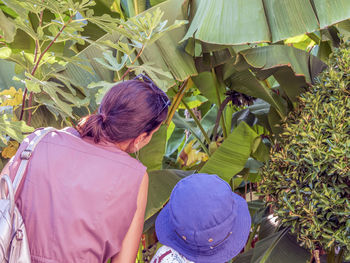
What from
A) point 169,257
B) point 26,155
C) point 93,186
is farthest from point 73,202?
point 169,257

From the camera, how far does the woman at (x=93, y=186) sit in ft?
3.11

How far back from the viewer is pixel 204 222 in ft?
3.33

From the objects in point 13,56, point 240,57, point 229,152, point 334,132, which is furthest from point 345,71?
point 13,56

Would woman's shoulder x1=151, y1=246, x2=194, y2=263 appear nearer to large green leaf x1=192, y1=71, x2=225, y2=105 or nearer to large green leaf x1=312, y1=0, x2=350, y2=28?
large green leaf x1=312, y1=0, x2=350, y2=28

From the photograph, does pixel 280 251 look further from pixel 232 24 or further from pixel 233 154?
pixel 232 24

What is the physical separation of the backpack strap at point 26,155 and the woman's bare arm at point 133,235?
0.96 feet

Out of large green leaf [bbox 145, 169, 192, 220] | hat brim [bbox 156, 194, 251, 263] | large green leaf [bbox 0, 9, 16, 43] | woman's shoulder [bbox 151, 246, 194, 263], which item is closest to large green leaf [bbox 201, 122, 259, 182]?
large green leaf [bbox 145, 169, 192, 220]

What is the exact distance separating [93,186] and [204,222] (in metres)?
0.31

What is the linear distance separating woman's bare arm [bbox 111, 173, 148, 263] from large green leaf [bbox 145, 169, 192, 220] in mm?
759

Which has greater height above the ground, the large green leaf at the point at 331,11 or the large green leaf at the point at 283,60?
the large green leaf at the point at 331,11

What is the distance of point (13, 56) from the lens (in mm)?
1325

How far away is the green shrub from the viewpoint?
143cm

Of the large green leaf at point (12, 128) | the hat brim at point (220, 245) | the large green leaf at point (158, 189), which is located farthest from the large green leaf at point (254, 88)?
the large green leaf at point (12, 128)

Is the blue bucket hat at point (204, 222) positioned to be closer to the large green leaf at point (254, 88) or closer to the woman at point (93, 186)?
the woman at point (93, 186)
